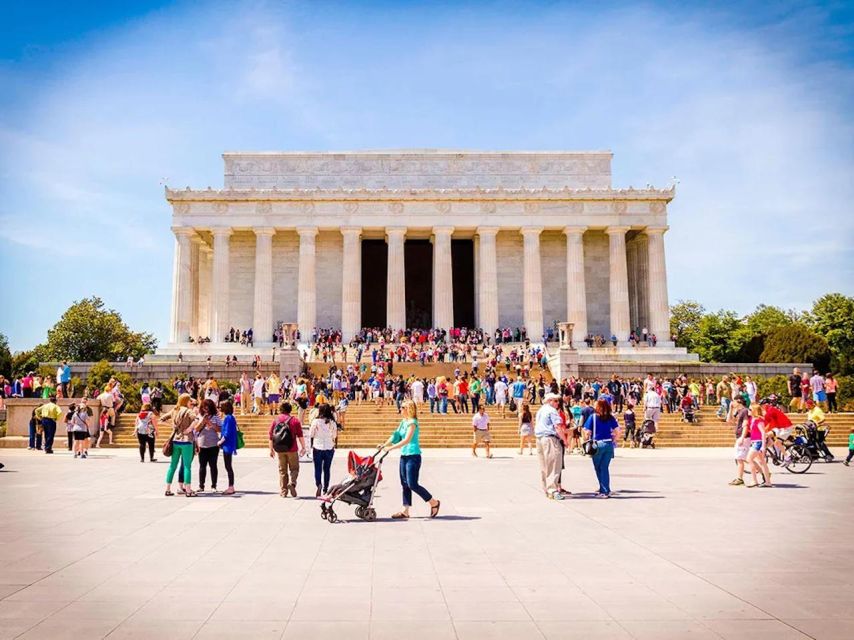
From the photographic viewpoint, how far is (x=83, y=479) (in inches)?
648

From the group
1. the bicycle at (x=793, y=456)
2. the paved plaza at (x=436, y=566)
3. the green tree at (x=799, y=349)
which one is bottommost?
the paved plaza at (x=436, y=566)

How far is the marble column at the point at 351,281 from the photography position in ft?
176

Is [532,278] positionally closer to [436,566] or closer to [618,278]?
[618,278]

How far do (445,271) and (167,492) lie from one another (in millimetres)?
41051

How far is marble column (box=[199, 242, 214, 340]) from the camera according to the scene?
192ft

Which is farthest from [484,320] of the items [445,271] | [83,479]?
[83,479]

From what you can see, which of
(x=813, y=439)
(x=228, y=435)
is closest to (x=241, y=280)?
(x=228, y=435)

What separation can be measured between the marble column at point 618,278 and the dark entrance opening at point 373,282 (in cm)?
2046

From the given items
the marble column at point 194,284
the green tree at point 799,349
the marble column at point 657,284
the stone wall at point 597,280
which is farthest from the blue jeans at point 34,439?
the green tree at point 799,349

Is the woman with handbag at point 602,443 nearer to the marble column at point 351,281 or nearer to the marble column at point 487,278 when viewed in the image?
the marble column at point 487,278

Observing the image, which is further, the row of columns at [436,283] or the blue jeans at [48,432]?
the row of columns at [436,283]

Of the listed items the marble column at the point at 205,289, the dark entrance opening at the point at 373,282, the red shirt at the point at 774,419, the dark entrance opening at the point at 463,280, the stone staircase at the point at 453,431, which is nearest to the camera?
the red shirt at the point at 774,419

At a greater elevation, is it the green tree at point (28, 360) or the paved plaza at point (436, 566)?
the green tree at point (28, 360)

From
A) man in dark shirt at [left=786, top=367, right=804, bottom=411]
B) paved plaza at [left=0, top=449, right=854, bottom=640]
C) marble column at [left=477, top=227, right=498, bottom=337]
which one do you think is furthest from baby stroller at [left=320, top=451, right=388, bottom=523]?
marble column at [left=477, top=227, right=498, bottom=337]
